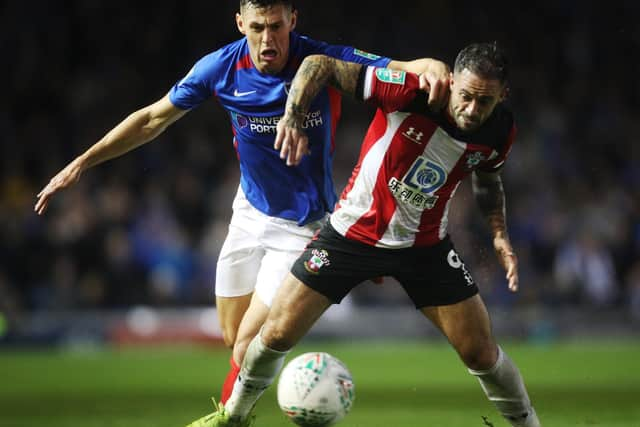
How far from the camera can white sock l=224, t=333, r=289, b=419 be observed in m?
6.21

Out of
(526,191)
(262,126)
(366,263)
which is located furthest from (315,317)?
(526,191)

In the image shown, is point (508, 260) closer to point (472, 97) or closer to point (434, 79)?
point (472, 97)

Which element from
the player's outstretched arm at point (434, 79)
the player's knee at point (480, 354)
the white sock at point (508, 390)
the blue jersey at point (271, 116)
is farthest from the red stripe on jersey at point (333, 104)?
the white sock at point (508, 390)

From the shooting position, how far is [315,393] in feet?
20.3

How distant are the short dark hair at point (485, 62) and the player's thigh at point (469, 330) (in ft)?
4.32


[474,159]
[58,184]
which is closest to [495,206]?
[474,159]

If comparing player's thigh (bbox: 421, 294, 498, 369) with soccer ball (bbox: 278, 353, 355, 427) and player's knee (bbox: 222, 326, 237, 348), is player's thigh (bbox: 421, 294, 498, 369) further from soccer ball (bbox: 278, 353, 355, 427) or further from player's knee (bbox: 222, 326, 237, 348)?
player's knee (bbox: 222, 326, 237, 348)

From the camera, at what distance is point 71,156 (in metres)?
18.1

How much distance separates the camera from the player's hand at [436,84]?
5.63 meters

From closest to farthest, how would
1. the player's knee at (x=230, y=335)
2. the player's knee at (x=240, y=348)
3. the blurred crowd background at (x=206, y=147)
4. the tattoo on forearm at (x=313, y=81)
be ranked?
the tattoo on forearm at (x=313, y=81) → the player's knee at (x=240, y=348) → the player's knee at (x=230, y=335) → the blurred crowd background at (x=206, y=147)

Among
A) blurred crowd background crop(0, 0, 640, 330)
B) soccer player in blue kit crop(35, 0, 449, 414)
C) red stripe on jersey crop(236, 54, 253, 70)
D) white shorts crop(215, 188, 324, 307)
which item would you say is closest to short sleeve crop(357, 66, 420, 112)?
soccer player in blue kit crop(35, 0, 449, 414)

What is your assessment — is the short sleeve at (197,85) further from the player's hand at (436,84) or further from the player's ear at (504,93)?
the player's ear at (504,93)

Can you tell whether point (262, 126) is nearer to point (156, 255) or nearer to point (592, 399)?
point (592, 399)

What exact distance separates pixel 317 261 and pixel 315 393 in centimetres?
79
